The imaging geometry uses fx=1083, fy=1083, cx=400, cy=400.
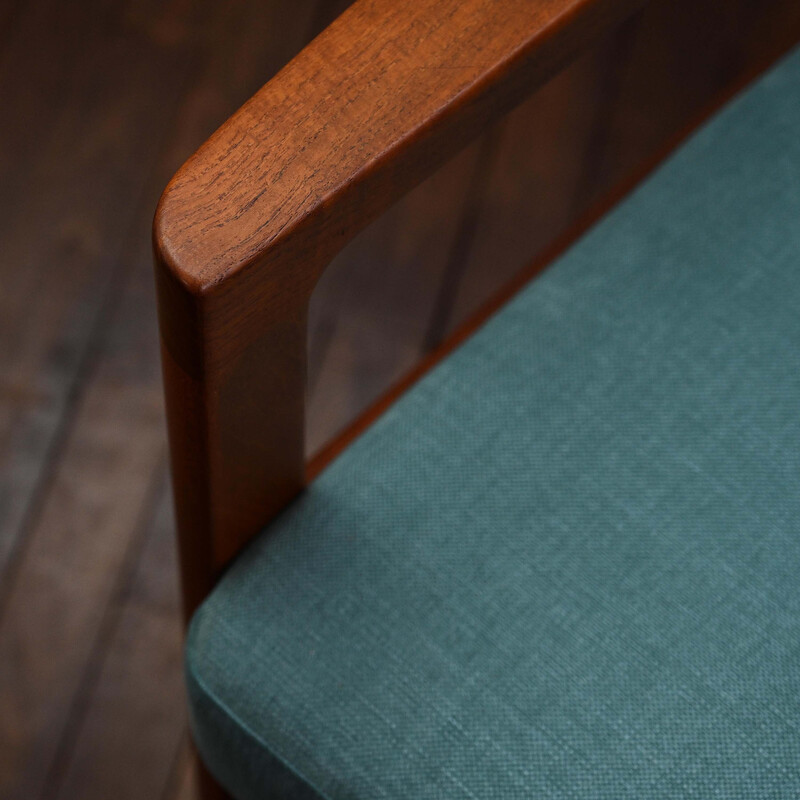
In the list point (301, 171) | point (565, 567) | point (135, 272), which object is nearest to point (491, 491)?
point (565, 567)

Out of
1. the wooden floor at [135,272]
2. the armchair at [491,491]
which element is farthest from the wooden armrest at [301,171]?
the wooden floor at [135,272]

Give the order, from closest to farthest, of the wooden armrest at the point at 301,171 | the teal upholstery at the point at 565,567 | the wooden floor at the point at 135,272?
1. the wooden armrest at the point at 301,171
2. the teal upholstery at the point at 565,567
3. the wooden floor at the point at 135,272

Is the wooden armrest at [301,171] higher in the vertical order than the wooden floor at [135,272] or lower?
higher

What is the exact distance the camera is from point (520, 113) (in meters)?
1.08

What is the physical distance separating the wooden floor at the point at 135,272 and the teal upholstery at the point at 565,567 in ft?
0.93

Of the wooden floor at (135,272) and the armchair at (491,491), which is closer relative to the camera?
the armchair at (491,491)

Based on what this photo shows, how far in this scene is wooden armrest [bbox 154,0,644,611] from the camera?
0.35 meters

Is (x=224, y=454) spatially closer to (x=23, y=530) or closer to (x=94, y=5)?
(x=23, y=530)

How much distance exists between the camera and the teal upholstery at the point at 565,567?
454mm

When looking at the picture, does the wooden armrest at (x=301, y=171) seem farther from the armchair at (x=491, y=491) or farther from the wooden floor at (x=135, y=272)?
the wooden floor at (x=135, y=272)

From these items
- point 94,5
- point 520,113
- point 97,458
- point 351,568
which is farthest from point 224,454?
point 94,5

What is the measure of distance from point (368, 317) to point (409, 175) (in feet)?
1.95

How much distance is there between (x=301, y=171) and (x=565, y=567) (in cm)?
22

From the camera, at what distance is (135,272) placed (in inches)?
39.6
